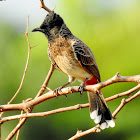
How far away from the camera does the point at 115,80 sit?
140 cm

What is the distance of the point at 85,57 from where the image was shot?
2.39 meters

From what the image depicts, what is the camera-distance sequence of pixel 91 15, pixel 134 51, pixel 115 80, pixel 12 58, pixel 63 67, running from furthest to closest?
pixel 91 15 < pixel 134 51 < pixel 12 58 < pixel 63 67 < pixel 115 80

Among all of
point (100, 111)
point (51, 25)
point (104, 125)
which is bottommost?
point (104, 125)

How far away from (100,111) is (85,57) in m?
0.41

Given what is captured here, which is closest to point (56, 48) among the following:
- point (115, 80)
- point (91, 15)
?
point (115, 80)

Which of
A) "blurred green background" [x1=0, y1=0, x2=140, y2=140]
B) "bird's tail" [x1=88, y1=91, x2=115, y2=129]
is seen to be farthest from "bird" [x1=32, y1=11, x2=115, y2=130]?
"blurred green background" [x1=0, y1=0, x2=140, y2=140]

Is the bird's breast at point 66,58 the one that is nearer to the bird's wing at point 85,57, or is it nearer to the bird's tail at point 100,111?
the bird's wing at point 85,57

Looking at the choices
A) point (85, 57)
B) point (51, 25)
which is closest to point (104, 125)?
point (85, 57)

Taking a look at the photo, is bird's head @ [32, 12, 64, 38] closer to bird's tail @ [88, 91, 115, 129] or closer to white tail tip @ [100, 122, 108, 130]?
bird's tail @ [88, 91, 115, 129]

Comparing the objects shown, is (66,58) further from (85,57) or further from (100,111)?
(100,111)

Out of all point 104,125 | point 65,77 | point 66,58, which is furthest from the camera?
point 65,77

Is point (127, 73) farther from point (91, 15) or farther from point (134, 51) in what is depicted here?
point (91, 15)

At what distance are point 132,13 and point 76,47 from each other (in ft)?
26.9

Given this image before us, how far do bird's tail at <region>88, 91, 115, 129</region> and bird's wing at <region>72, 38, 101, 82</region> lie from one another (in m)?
0.16
